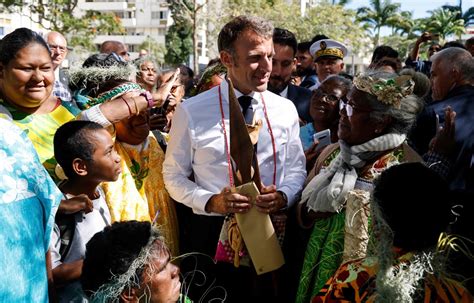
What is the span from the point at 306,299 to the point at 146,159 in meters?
1.42

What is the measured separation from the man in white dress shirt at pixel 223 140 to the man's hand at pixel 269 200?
0.11m

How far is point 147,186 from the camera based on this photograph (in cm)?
360

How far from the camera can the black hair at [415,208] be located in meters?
2.06

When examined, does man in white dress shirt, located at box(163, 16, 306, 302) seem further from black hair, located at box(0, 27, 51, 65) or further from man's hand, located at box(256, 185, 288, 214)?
black hair, located at box(0, 27, 51, 65)

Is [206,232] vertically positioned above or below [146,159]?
below

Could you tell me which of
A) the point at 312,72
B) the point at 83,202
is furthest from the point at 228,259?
the point at 312,72

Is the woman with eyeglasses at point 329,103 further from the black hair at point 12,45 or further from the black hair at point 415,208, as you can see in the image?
the black hair at point 12,45

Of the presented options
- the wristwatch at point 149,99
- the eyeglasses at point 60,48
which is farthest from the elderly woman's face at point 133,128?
the eyeglasses at point 60,48

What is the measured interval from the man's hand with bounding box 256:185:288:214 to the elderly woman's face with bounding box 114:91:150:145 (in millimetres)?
948

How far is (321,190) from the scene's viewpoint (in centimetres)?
280

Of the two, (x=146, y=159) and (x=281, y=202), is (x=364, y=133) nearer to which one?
(x=281, y=202)

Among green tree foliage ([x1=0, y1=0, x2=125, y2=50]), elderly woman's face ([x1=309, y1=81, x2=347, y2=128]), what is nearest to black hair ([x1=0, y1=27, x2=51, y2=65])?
elderly woman's face ([x1=309, y1=81, x2=347, y2=128])

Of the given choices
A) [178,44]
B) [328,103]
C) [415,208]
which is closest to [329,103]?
[328,103]

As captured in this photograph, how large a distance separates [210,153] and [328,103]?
1.22 metres
